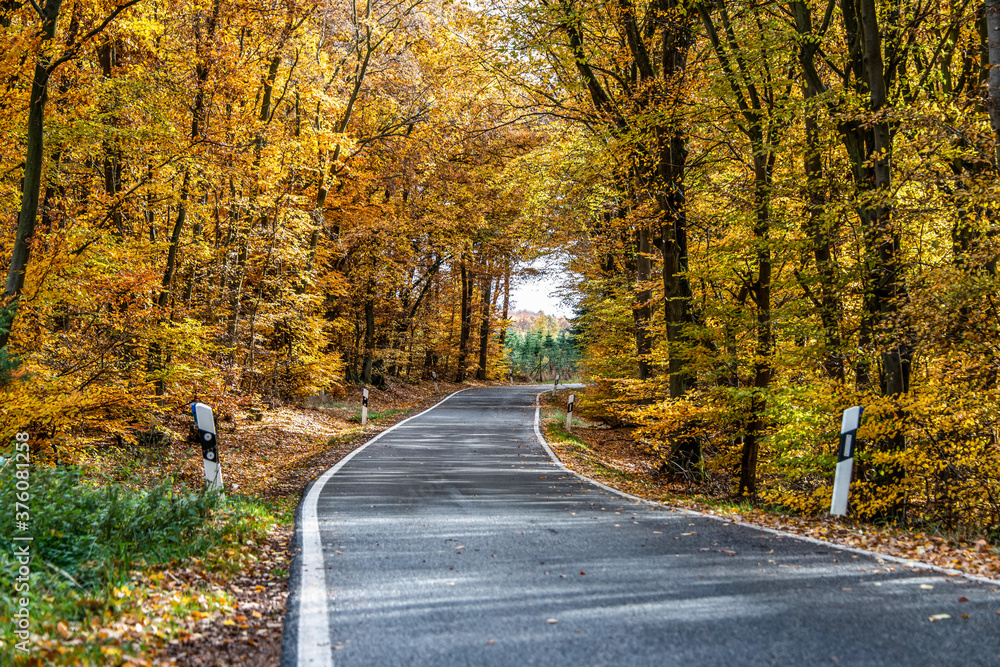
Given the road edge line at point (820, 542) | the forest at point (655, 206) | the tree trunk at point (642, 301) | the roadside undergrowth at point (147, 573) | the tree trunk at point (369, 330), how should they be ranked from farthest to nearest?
the tree trunk at point (369, 330), the tree trunk at point (642, 301), the forest at point (655, 206), the road edge line at point (820, 542), the roadside undergrowth at point (147, 573)

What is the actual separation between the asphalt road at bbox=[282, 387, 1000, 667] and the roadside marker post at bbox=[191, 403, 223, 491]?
1175 millimetres

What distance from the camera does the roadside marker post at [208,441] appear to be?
22.5 ft

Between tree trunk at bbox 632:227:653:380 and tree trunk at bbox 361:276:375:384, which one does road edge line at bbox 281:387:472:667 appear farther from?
tree trunk at bbox 361:276:375:384

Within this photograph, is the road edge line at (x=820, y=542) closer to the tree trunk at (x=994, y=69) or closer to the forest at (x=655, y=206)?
the forest at (x=655, y=206)

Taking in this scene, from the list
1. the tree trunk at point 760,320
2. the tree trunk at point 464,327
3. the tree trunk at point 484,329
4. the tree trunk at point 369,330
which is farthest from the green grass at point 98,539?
the tree trunk at point 484,329

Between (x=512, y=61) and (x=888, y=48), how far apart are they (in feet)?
22.5

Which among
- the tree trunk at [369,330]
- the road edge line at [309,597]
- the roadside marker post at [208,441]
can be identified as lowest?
the road edge line at [309,597]

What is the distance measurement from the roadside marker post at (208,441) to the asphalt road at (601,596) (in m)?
1.18

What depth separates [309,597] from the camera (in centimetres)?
423

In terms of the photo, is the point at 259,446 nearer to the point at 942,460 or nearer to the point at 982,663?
the point at 942,460

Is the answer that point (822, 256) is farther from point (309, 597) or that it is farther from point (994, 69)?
point (309, 597)

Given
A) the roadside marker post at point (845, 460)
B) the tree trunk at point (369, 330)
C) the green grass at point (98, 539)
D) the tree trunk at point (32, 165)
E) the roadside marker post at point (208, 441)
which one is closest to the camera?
the green grass at point (98, 539)

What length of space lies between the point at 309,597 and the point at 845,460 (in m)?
Answer: 5.38

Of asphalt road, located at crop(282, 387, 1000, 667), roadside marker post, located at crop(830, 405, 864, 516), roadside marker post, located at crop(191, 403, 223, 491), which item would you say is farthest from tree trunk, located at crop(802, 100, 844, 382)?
roadside marker post, located at crop(191, 403, 223, 491)
